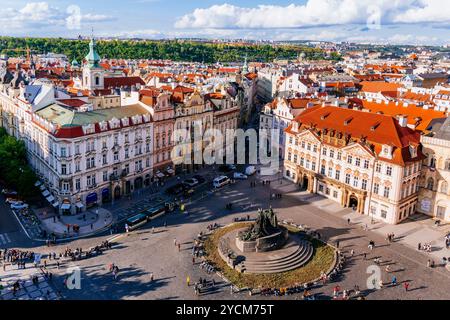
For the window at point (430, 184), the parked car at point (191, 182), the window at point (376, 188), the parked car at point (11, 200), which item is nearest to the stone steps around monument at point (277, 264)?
the window at point (376, 188)

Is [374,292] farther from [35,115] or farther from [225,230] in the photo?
[35,115]

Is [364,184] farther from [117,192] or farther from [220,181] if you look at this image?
[117,192]

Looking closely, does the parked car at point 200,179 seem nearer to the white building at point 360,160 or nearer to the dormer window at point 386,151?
the white building at point 360,160

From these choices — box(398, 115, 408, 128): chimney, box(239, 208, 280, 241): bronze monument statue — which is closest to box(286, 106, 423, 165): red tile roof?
box(398, 115, 408, 128): chimney

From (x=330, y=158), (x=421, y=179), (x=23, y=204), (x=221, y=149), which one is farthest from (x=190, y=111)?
(x=421, y=179)

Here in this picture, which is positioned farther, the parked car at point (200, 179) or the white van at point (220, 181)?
the parked car at point (200, 179)

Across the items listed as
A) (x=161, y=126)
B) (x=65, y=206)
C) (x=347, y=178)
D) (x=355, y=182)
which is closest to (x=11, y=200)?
(x=65, y=206)
